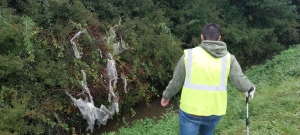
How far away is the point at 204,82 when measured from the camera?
99.5 inches

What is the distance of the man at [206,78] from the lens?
8.20ft

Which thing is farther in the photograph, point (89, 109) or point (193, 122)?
point (89, 109)

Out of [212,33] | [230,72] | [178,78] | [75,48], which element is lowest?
[75,48]

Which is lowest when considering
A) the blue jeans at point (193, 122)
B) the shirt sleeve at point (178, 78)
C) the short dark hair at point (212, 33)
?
the blue jeans at point (193, 122)

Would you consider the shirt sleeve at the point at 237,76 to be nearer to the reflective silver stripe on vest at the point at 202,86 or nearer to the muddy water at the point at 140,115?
the reflective silver stripe on vest at the point at 202,86

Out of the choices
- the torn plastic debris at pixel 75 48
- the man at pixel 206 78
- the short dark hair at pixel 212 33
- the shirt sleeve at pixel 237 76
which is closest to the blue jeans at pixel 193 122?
the man at pixel 206 78

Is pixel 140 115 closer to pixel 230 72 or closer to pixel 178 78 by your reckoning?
pixel 178 78

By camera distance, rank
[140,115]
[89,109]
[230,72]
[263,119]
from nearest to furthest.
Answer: [230,72], [263,119], [89,109], [140,115]

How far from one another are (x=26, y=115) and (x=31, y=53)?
134 cm

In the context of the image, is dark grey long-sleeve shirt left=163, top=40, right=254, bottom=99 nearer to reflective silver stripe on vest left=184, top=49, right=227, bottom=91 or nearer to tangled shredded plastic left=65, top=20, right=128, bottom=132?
reflective silver stripe on vest left=184, top=49, right=227, bottom=91

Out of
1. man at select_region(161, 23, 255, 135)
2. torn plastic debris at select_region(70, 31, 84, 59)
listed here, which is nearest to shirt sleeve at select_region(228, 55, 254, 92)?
Result: man at select_region(161, 23, 255, 135)

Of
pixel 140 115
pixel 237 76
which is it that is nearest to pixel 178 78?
pixel 237 76

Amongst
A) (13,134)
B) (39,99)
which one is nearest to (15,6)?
(39,99)

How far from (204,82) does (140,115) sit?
5566 millimetres
